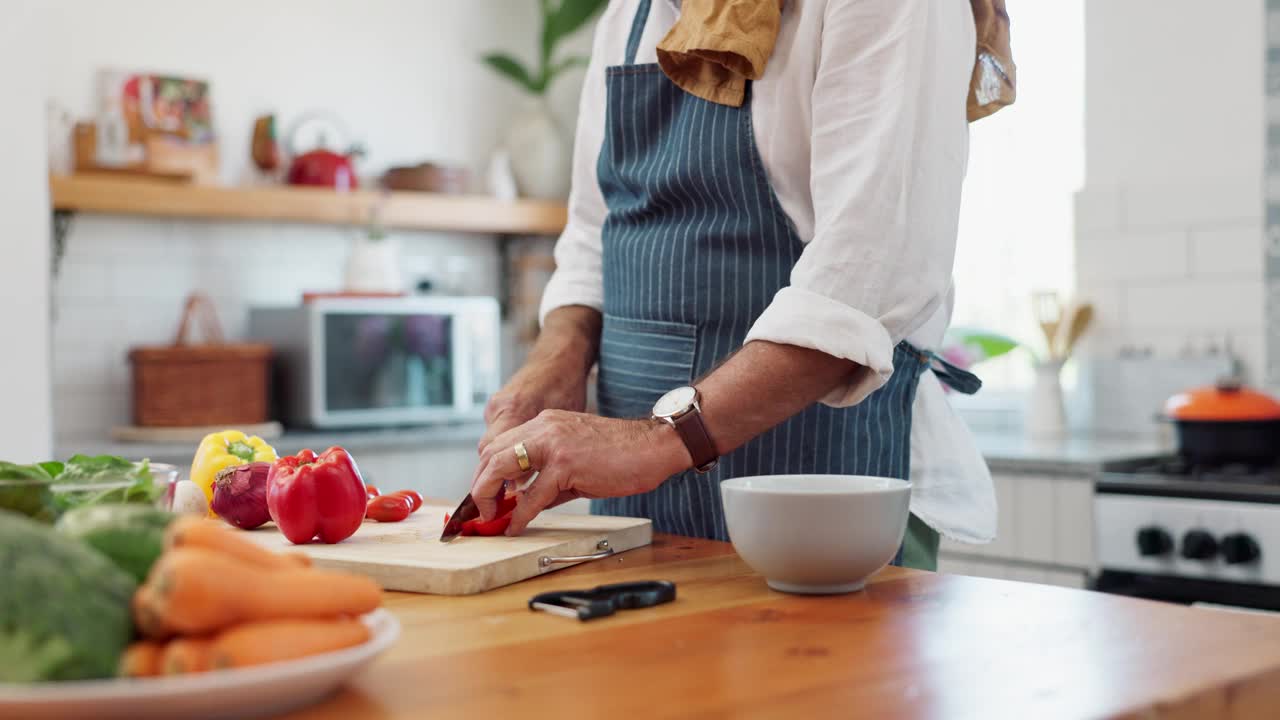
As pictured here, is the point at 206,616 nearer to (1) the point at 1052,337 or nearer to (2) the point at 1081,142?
(1) the point at 1052,337

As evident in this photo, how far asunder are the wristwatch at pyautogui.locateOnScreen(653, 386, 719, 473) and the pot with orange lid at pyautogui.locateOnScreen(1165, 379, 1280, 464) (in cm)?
165

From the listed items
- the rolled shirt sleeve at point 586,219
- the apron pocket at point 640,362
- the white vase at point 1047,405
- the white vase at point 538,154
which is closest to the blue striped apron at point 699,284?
the apron pocket at point 640,362

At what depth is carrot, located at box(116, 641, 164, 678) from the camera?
0.63 meters

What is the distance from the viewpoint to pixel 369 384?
351 cm

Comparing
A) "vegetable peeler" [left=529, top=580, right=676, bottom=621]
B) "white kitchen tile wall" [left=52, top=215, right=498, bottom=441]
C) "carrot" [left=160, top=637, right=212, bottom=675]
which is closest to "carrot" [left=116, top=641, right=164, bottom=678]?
"carrot" [left=160, top=637, right=212, bottom=675]

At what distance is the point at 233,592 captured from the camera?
2.11 feet

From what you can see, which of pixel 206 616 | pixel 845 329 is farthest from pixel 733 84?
pixel 206 616

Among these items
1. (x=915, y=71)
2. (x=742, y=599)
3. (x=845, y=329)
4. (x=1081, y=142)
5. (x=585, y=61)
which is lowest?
(x=742, y=599)

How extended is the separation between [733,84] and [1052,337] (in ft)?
6.56

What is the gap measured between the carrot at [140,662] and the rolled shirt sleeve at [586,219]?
109cm

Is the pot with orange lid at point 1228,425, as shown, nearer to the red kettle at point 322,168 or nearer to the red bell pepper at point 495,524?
the red bell pepper at point 495,524

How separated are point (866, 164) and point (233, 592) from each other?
0.81 meters

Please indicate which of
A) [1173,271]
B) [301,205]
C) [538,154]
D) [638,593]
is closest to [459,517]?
[638,593]

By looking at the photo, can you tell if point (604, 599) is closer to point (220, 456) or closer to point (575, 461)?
point (575, 461)
